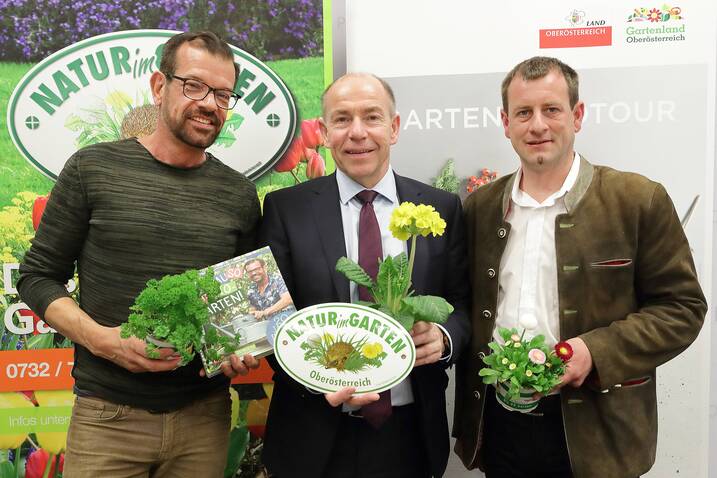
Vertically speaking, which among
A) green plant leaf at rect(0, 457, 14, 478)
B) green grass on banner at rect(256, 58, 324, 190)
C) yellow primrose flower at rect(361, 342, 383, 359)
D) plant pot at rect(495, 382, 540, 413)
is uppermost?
green grass on banner at rect(256, 58, 324, 190)

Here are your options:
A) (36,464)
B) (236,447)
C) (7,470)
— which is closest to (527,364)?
(236,447)

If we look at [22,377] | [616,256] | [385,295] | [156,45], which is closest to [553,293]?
[616,256]

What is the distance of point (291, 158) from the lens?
281 centimetres

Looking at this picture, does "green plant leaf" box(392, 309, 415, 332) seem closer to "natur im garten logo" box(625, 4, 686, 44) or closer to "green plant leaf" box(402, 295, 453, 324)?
"green plant leaf" box(402, 295, 453, 324)

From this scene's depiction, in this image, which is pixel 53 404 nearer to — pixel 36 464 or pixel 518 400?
pixel 36 464

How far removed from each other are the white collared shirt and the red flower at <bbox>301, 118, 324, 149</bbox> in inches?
46.5

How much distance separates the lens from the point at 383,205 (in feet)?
6.60

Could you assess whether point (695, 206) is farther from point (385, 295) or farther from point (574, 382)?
point (385, 295)

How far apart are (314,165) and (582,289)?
4.88 feet

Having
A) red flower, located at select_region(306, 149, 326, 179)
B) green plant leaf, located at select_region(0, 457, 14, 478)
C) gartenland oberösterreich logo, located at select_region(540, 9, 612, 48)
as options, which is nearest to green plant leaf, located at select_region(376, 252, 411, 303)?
red flower, located at select_region(306, 149, 326, 179)

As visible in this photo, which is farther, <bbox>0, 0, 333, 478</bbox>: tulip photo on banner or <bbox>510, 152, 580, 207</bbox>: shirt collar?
<bbox>0, 0, 333, 478</bbox>: tulip photo on banner

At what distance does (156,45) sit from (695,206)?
283cm

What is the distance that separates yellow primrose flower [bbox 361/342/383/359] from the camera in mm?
1578

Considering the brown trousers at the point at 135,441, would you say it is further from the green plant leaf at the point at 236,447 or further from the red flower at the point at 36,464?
the red flower at the point at 36,464
